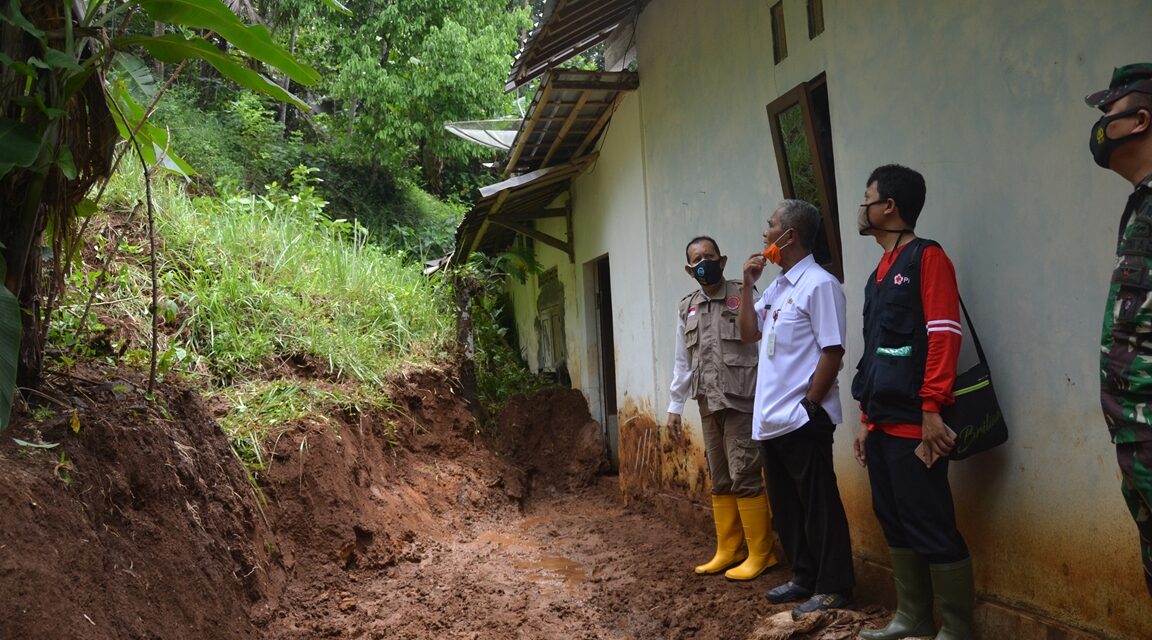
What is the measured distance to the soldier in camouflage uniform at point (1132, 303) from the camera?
2.04 metres

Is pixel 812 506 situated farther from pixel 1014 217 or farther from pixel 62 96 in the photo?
pixel 62 96

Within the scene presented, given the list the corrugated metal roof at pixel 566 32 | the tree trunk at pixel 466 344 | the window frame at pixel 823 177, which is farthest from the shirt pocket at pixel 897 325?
the tree trunk at pixel 466 344

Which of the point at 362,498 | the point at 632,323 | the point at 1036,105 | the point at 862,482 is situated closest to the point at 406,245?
the point at 632,323

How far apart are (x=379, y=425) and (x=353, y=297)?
1.90 metres

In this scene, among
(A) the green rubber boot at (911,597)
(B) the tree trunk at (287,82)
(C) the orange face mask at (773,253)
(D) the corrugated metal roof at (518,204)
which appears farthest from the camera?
(B) the tree trunk at (287,82)

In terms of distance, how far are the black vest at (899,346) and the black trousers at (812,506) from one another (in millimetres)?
610

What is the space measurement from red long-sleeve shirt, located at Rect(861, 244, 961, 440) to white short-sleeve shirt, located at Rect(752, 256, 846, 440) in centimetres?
68

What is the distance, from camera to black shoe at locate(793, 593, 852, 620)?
11.8 ft

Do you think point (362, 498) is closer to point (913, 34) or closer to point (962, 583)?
point (962, 583)

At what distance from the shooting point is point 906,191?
10.4ft

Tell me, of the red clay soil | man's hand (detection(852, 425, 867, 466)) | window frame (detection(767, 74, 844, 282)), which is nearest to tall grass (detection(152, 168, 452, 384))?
the red clay soil

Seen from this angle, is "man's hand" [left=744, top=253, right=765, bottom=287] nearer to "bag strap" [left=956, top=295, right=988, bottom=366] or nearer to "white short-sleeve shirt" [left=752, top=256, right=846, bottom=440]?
"white short-sleeve shirt" [left=752, top=256, right=846, bottom=440]

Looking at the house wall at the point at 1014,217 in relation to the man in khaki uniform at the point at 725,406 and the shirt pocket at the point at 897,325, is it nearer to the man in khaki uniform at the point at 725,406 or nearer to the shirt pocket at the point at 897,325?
the shirt pocket at the point at 897,325

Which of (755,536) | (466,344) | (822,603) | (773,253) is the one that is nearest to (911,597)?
(822,603)
